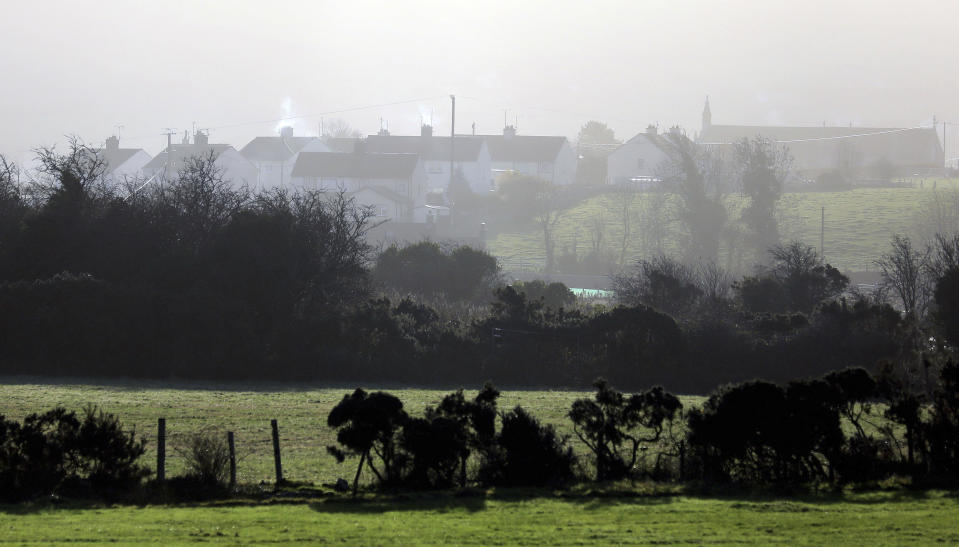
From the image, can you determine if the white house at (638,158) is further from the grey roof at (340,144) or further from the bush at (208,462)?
the bush at (208,462)

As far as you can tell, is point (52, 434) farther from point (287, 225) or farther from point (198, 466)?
point (287, 225)

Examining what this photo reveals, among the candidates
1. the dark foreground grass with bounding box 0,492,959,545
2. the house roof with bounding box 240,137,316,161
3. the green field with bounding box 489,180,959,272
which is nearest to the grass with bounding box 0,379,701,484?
the dark foreground grass with bounding box 0,492,959,545

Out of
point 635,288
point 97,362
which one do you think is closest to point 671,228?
point 635,288

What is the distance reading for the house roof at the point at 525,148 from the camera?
122312 millimetres

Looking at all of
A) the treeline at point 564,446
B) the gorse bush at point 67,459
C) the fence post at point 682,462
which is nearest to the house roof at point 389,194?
the treeline at point 564,446

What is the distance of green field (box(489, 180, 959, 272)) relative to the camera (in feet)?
258

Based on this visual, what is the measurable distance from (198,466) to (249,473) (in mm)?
1437

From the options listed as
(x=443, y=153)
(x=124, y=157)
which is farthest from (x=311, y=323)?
(x=124, y=157)

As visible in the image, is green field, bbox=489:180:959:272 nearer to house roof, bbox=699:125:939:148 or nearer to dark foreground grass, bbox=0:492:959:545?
house roof, bbox=699:125:939:148

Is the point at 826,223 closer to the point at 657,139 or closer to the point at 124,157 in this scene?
the point at 657,139

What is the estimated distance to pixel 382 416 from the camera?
1552 centimetres

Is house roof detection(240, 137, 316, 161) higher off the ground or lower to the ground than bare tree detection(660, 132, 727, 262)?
higher

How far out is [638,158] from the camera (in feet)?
374

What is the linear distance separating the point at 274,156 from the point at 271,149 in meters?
2.78
